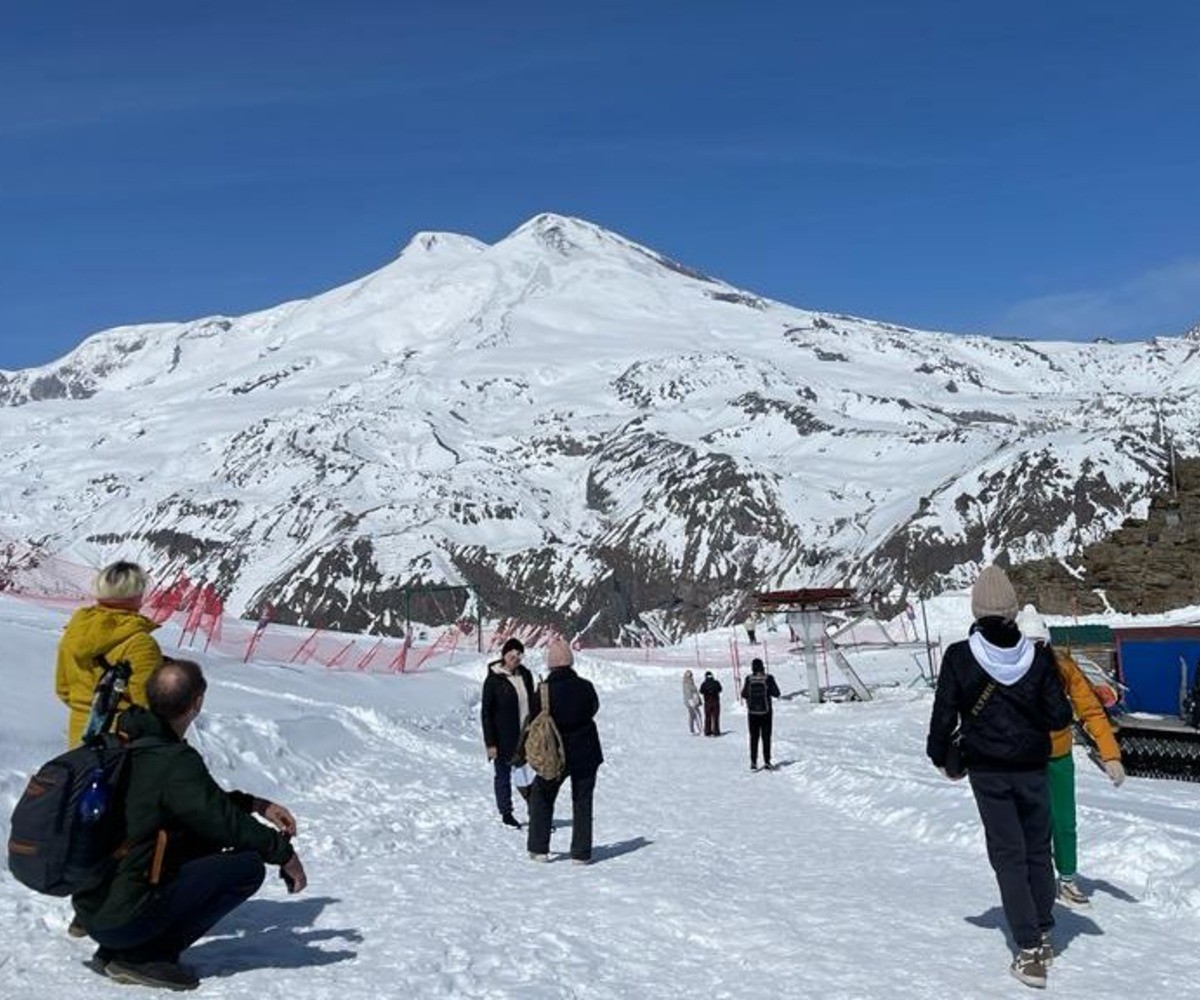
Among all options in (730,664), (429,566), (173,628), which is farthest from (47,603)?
(429,566)

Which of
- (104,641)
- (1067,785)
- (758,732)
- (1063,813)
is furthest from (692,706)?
(104,641)

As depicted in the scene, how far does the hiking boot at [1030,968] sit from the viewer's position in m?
6.64

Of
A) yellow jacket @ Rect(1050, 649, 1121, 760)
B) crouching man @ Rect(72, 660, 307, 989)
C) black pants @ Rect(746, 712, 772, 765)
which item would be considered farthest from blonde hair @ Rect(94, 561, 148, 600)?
black pants @ Rect(746, 712, 772, 765)

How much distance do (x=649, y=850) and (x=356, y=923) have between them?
408 cm

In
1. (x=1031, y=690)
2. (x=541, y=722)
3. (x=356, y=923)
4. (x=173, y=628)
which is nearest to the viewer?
(x=1031, y=690)

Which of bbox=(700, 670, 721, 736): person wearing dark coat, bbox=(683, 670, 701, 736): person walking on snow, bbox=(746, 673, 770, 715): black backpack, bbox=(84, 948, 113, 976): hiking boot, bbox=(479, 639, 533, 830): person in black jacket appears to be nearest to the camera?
bbox=(84, 948, 113, 976): hiking boot

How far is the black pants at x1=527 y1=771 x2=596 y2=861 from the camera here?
10.7 metres

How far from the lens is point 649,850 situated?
11.7 m

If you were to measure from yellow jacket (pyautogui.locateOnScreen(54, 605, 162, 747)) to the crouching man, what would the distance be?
0.51 metres

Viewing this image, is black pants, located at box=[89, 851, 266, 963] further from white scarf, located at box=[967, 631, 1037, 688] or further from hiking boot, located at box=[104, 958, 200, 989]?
white scarf, located at box=[967, 631, 1037, 688]

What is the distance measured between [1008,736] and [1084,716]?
134 centimetres

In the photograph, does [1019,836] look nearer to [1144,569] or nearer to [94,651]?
[94,651]

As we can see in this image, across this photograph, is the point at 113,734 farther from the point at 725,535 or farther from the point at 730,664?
the point at 725,535

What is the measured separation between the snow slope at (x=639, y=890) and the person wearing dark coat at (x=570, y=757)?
1.29 ft
